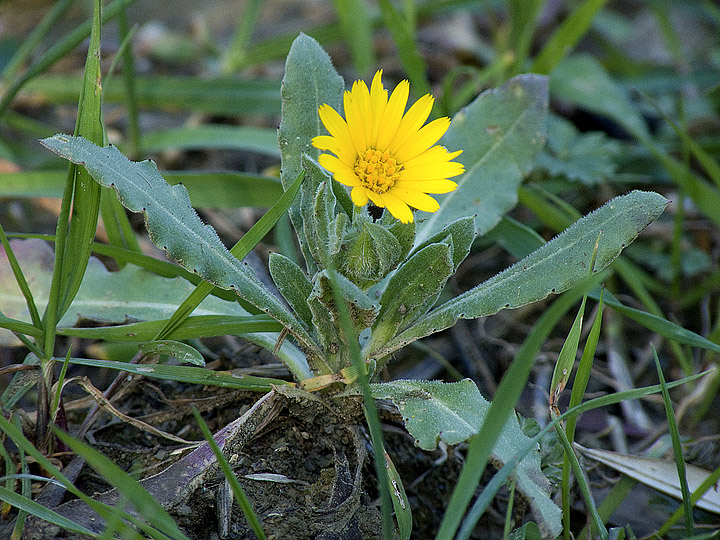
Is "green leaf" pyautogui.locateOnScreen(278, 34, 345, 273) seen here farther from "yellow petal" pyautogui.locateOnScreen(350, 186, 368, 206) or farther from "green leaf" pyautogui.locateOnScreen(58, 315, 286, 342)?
"yellow petal" pyautogui.locateOnScreen(350, 186, 368, 206)

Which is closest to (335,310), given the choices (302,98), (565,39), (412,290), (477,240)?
(412,290)

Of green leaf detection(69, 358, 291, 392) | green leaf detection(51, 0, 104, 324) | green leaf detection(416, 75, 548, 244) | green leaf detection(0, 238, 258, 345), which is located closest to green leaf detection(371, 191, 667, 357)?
green leaf detection(69, 358, 291, 392)

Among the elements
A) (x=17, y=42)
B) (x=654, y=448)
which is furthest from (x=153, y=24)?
(x=654, y=448)

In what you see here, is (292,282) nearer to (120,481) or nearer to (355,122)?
(355,122)

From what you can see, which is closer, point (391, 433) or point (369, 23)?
point (391, 433)

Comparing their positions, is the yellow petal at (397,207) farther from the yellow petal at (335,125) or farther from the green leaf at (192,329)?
the green leaf at (192,329)

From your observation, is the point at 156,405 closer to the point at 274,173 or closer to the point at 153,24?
the point at 274,173
